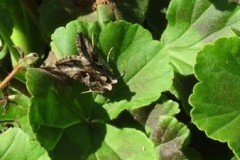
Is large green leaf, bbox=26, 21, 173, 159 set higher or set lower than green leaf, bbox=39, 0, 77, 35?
lower

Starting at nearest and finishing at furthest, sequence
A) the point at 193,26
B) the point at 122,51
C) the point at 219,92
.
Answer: the point at 219,92
the point at 122,51
the point at 193,26

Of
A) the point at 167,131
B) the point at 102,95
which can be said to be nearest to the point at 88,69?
the point at 102,95

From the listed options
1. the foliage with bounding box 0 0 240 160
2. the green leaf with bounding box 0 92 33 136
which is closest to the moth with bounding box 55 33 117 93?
the foliage with bounding box 0 0 240 160

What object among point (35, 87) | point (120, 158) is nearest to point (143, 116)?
point (120, 158)

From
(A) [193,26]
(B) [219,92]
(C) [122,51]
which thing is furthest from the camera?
(A) [193,26]

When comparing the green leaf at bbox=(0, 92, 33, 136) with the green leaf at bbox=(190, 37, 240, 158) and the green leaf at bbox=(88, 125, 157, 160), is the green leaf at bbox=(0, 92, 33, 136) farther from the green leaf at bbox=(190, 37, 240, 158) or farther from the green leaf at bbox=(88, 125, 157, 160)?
the green leaf at bbox=(190, 37, 240, 158)

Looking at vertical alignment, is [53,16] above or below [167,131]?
above

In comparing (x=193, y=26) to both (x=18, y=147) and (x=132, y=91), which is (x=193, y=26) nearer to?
(x=132, y=91)

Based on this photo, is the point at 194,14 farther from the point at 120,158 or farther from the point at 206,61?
the point at 120,158

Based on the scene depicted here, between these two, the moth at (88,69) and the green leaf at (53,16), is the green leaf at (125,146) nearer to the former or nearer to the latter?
the moth at (88,69)
